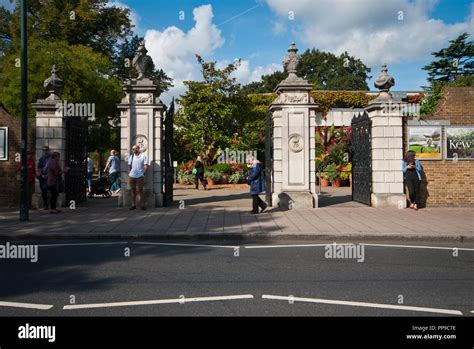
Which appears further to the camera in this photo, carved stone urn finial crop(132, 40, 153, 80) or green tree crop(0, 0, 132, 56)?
green tree crop(0, 0, 132, 56)

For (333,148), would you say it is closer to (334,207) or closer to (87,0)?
(334,207)

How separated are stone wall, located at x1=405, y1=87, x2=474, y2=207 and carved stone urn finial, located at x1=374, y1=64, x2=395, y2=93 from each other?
166 cm

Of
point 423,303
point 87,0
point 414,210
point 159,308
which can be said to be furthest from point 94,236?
point 87,0

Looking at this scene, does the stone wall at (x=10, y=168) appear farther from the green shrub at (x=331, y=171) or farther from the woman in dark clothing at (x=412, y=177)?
the green shrub at (x=331, y=171)

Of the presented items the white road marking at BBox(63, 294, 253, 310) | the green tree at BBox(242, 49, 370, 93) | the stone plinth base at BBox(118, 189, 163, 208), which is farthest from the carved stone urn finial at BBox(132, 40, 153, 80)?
the green tree at BBox(242, 49, 370, 93)

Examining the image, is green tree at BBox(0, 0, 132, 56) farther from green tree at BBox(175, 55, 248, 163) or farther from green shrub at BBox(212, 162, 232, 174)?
green shrub at BBox(212, 162, 232, 174)

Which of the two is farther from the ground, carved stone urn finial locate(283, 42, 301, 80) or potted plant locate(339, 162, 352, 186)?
carved stone urn finial locate(283, 42, 301, 80)

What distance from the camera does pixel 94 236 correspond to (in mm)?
9461

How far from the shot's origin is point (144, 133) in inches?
581

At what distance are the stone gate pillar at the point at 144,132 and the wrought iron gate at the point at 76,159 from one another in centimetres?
182

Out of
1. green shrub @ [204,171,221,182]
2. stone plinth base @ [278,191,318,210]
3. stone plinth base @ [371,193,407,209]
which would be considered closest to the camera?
stone plinth base @ [278,191,318,210]

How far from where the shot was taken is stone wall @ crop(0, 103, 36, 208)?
14898 millimetres

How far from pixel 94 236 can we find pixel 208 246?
8.50 feet

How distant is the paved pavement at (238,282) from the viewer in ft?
15.3
